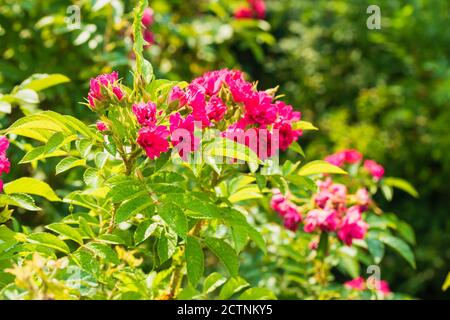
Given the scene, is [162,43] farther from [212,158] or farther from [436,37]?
[212,158]

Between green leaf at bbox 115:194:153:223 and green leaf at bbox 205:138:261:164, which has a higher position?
green leaf at bbox 205:138:261:164

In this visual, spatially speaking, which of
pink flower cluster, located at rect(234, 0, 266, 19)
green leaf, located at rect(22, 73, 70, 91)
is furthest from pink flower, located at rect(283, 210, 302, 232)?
pink flower cluster, located at rect(234, 0, 266, 19)

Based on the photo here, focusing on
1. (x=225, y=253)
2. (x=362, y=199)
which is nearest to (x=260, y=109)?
(x=225, y=253)

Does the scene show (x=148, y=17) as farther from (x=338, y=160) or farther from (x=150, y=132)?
(x=150, y=132)

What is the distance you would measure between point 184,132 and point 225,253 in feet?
1.07

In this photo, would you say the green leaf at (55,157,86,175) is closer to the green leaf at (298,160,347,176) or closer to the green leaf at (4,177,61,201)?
the green leaf at (4,177,61,201)

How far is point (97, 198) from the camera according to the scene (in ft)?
5.49

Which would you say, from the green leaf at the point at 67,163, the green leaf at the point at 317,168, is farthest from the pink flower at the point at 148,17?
the green leaf at the point at 67,163

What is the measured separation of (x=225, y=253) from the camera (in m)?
1.59

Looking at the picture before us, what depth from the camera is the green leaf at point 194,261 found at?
1474 mm

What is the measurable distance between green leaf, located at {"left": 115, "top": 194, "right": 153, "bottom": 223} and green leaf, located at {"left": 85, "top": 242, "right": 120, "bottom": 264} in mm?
103

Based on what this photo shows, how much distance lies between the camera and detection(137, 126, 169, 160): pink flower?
1374 millimetres
